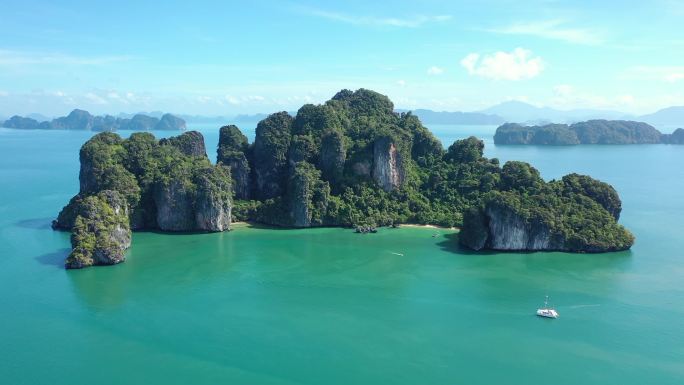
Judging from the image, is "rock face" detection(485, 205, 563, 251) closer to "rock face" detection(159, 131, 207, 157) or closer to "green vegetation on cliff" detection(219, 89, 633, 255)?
"green vegetation on cliff" detection(219, 89, 633, 255)

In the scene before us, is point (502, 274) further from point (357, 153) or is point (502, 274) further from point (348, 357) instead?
point (357, 153)

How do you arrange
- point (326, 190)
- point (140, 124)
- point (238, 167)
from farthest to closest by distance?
point (140, 124), point (238, 167), point (326, 190)

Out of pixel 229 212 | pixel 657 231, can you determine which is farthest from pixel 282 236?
pixel 657 231

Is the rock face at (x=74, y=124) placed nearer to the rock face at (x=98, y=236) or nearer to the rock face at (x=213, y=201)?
the rock face at (x=213, y=201)

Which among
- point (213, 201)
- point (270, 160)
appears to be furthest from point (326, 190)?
point (213, 201)

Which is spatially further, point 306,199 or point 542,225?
point 306,199

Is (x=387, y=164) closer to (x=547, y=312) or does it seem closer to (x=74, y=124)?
(x=547, y=312)

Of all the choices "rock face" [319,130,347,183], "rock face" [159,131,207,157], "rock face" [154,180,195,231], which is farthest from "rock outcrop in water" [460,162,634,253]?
"rock face" [159,131,207,157]

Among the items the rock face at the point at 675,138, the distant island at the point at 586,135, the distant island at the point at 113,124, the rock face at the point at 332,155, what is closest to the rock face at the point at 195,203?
the rock face at the point at 332,155

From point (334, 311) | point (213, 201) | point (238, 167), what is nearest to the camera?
point (334, 311)
